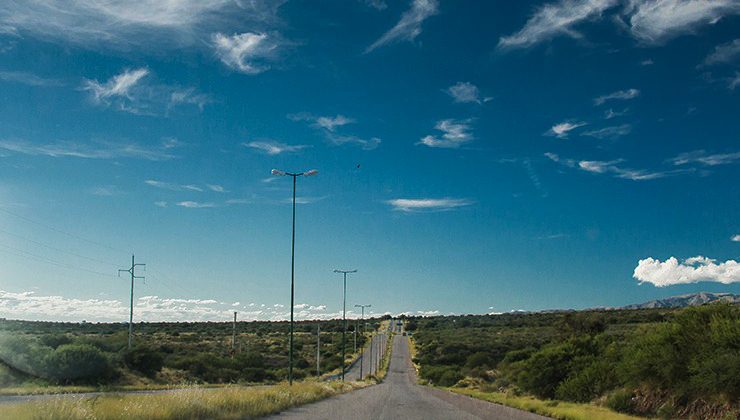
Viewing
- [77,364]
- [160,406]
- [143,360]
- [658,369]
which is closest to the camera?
[160,406]

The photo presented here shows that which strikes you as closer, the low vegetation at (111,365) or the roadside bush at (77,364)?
the low vegetation at (111,365)

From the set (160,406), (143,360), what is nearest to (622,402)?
(160,406)

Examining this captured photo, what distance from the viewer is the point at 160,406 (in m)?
18.9

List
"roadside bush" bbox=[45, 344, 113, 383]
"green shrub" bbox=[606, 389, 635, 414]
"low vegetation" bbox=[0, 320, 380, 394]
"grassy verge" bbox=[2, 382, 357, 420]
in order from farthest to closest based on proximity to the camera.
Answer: "roadside bush" bbox=[45, 344, 113, 383], "low vegetation" bbox=[0, 320, 380, 394], "green shrub" bbox=[606, 389, 635, 414], "grassy verge" bbox=[2, 382, 357, 420]

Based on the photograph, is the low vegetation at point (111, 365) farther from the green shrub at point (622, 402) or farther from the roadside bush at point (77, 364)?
the green shrub at point (622, 402)

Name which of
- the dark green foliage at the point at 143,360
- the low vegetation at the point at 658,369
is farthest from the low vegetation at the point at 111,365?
the low vegetation at the point at 658,369

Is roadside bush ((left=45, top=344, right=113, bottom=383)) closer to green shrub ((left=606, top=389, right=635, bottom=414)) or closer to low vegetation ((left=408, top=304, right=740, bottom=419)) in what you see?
low vegetation ((left=408, top=304, right=740, bottom=419))

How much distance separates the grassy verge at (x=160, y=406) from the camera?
15.0 metres

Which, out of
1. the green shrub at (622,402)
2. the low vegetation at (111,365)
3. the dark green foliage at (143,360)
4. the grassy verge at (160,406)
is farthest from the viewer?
the dark green foliage at (143,360)

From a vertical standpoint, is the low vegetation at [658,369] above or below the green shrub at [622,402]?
above

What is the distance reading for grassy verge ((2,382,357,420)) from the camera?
14984 mm

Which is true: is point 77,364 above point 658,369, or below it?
below

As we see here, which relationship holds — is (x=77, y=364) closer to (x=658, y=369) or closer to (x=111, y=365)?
(x=111, y=365)

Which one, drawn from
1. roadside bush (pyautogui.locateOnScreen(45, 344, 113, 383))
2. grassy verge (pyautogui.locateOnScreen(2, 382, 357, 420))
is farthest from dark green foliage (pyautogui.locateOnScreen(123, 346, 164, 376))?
grassy verge (pyautogui.locateOnScreen(2, 382, 357, 420))
